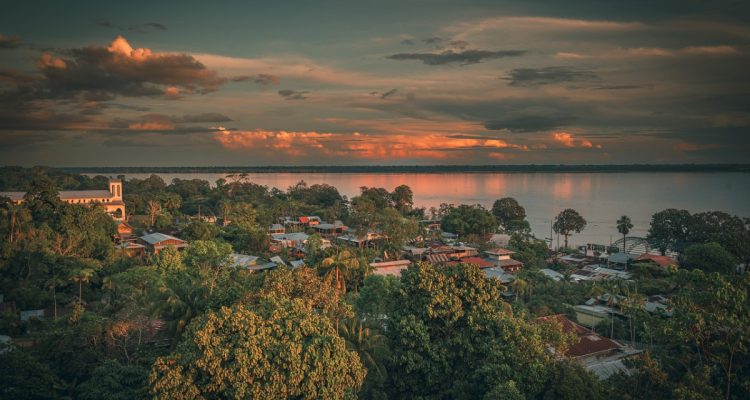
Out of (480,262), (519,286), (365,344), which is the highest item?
(365,344)

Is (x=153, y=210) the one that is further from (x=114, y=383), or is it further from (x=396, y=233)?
(x=114, y=383)

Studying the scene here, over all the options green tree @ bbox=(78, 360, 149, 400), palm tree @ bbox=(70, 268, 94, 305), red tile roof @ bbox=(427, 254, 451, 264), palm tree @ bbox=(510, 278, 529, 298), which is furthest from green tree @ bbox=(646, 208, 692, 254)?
palm tree @ bbox=(70, 268, 94, 305)

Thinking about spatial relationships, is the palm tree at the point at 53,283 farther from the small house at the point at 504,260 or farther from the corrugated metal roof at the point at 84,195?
the corrugated metal roof at the point at 84,195

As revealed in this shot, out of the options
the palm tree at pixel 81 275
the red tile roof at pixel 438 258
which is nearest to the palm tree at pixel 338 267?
the palm tree at pixel 81 275

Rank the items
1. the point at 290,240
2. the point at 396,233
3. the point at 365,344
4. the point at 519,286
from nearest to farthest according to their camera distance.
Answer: the point at 365,344 → the point at 519,286 → the point at 396,233 → the point at 290,240

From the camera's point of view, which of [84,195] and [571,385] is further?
[84,195]

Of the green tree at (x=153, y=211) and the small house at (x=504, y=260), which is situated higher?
the green tree at (x=153, y=211)

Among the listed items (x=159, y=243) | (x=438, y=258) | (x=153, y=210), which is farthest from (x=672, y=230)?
(x=153, y=210)

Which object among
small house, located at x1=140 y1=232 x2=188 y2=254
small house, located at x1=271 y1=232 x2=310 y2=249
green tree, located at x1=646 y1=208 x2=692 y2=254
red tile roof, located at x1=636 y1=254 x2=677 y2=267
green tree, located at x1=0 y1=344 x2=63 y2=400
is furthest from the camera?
green tree, located at x1=646 y1=208 x2=692 y2=254

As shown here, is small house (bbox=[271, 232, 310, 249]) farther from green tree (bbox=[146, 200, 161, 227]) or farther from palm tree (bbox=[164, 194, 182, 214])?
palm tree (bbox=[164, 194, 182, 214])
